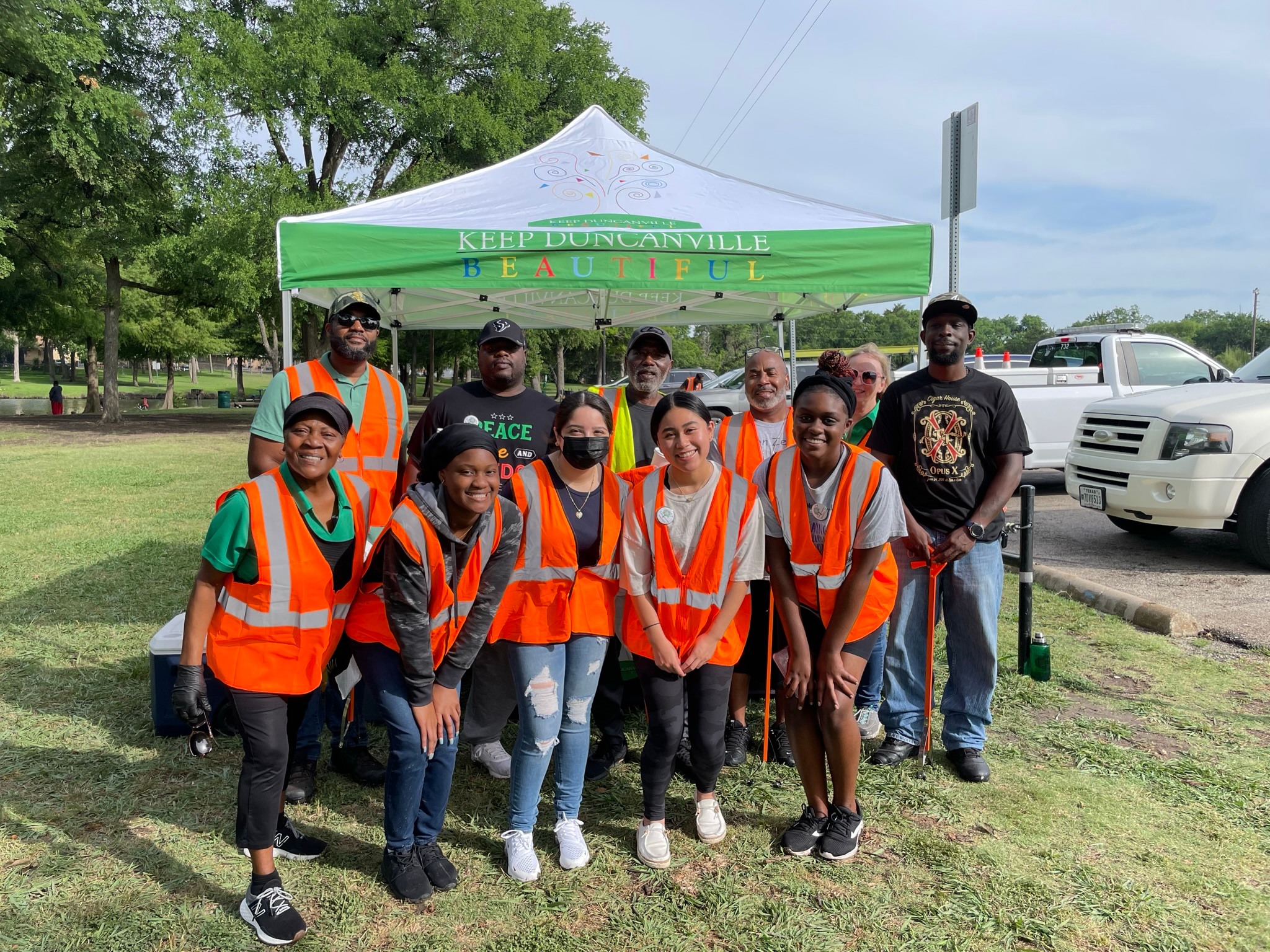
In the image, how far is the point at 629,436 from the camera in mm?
4188

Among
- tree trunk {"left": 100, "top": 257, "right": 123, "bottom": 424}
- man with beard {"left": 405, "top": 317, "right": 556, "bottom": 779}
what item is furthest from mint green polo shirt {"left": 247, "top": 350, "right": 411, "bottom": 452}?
tree trunk {"left": 100, "top": 257, "right": 123, "bottom": 424}

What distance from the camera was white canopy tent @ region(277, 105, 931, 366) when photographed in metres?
4.40

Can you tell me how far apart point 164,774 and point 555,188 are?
3.57m

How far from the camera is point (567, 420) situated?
303cm

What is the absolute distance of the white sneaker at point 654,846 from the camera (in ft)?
10.00

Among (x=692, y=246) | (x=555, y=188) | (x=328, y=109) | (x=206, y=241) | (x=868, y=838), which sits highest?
(x=328, y=109)

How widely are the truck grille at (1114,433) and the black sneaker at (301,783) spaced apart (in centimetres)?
731

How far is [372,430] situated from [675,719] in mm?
1760

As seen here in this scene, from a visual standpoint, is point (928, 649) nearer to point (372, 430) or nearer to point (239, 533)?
point (372, 430)

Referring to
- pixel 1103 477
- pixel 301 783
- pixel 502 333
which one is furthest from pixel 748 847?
pixel 1103 477

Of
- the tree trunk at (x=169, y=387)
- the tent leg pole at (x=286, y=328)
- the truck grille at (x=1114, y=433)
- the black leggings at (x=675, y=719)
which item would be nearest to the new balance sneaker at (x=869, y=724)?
the black leggings at (x=675, y=719)

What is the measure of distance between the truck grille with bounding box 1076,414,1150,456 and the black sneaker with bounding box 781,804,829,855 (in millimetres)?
6108

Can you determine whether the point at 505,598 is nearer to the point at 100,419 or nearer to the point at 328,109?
the point at 328,109

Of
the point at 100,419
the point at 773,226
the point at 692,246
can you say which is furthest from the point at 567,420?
the point at 100,419
